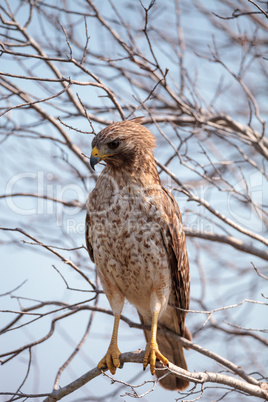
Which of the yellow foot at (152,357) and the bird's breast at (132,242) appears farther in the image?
the bird's breast at (132,242)

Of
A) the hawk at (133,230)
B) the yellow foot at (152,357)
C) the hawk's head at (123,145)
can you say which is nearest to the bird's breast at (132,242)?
the hawk at (133,230)

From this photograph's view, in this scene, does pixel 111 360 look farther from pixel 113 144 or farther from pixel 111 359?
pixel 113 144

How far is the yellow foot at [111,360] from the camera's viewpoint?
12.3 feet

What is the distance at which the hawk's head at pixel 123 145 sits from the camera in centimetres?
373

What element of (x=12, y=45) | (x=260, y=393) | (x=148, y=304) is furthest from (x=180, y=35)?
(x=260, y=393)

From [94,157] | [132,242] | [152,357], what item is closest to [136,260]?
[132,242]

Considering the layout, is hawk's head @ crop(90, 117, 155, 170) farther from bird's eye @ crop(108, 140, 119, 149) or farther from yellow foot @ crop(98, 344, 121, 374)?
yellow foot @ crop(98, 344, 121, 374)

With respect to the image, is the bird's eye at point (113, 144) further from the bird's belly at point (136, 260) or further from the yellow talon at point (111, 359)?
the yellow talon at point (111, 359)

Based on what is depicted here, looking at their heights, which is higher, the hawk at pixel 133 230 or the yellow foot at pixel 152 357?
the hawk at pixel 133 230

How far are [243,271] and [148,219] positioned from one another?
3704 mm

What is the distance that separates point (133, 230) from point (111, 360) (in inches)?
40.2

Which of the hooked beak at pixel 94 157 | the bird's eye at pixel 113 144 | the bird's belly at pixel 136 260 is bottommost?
the bird's belly at pixel 136 260

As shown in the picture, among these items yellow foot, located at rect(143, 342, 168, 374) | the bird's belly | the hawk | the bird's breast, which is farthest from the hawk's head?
yellow foot, located at rect(143, 342, 168, 374)

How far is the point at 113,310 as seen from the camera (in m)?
4.10
